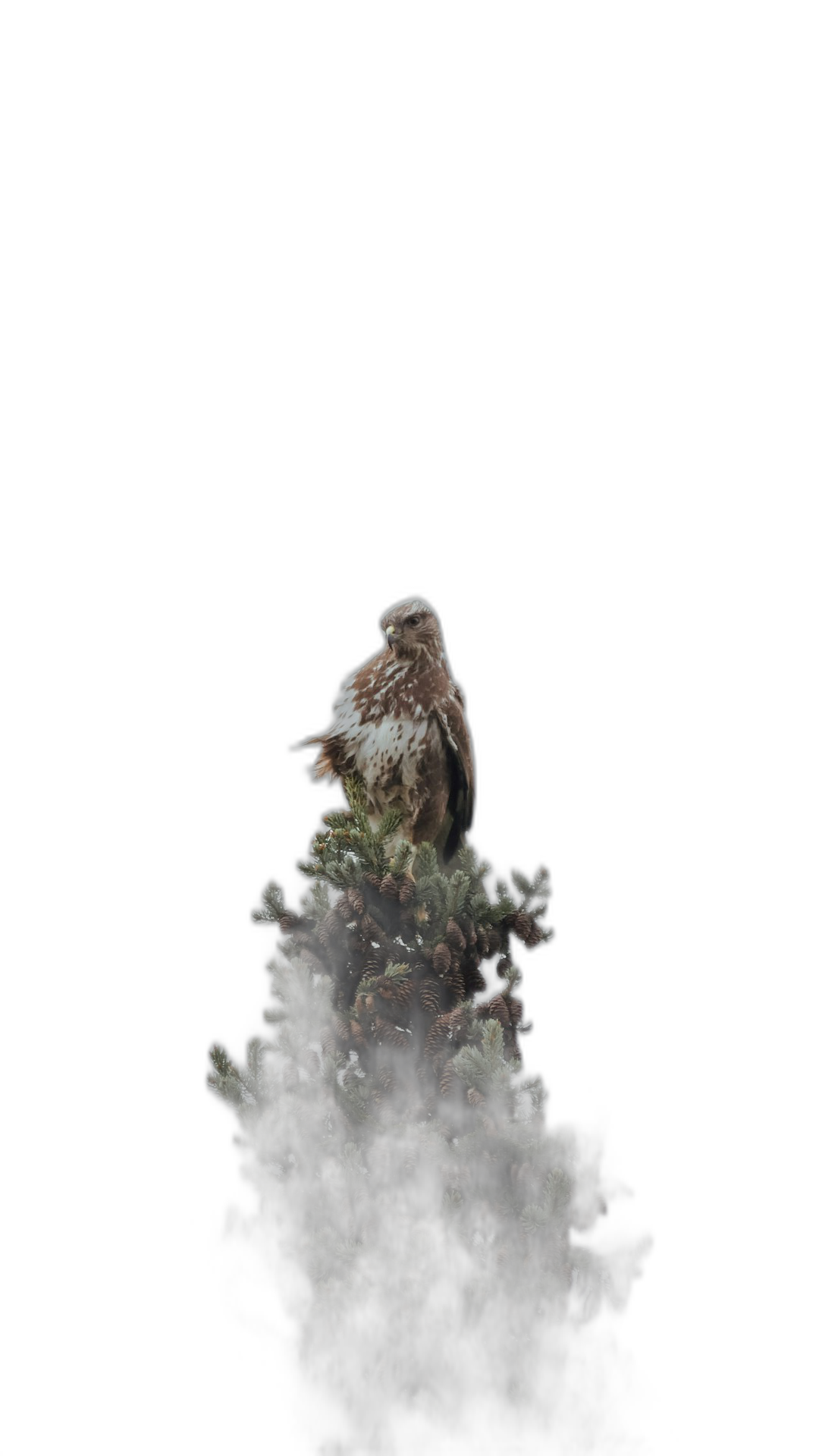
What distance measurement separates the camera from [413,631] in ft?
9.60

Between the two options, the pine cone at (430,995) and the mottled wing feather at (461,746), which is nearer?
the pine cone at (430,995)

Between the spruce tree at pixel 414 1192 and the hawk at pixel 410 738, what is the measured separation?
302 millimetres

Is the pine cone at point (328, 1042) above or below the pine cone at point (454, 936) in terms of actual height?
below

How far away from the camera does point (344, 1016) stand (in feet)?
8.30

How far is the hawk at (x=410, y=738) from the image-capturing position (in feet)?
9.70

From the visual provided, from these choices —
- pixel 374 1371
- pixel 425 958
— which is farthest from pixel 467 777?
pixel 374 1371

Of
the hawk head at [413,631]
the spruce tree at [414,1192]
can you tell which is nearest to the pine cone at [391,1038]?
the spruce tree at [414,1192]

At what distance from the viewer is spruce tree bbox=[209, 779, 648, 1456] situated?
7.62 feet

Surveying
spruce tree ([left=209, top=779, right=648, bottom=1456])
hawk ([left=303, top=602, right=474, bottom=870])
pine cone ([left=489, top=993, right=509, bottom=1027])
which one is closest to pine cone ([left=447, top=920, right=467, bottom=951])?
spruce tree ([left=209, top=779, right=648, bottom=1456])

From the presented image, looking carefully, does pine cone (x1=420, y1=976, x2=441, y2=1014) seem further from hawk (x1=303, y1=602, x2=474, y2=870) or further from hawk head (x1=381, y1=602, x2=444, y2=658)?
hawk head (x1=381, y1=602, x2=444, y2=658)

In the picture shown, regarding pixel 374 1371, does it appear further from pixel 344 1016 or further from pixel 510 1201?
pixel 344 1016

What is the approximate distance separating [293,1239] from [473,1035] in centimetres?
54

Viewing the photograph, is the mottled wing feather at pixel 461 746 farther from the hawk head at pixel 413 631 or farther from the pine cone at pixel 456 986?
the pine cone at pixel 456 986

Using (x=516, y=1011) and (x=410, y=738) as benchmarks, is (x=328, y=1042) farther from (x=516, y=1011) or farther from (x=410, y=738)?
(x=410, y=738)
